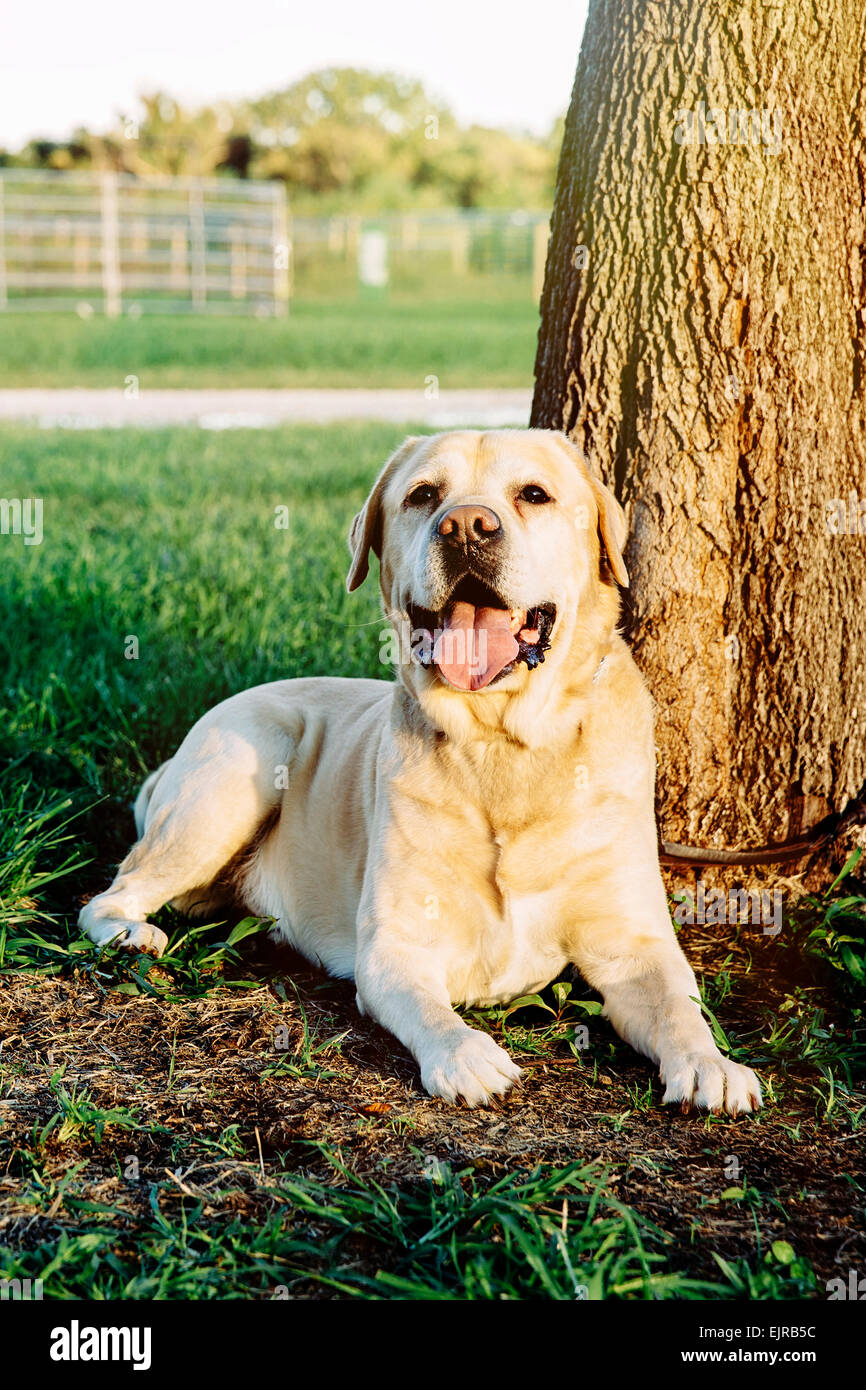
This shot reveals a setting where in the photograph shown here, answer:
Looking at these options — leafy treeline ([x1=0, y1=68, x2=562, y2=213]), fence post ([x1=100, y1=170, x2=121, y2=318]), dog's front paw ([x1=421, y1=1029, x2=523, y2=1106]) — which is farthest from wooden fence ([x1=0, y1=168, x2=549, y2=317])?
dog's front paw ([x1=421, y1=1029, x2=523, y2=1106])

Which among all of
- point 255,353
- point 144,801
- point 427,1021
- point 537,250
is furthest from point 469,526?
point 537,250

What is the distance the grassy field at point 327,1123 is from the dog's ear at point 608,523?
1023mm

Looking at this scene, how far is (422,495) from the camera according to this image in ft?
10.3

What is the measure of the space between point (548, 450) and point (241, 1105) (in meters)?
1.64

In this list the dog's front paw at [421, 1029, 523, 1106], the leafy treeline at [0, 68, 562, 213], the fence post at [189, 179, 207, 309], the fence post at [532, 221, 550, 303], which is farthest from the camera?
the leafy treeline at [0, 68, 562, 213]

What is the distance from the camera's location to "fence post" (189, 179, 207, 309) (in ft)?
97.9

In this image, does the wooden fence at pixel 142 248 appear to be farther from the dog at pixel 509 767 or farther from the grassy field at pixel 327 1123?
the dog at pixel 509 767

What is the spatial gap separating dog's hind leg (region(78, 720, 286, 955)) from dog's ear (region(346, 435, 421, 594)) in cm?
62

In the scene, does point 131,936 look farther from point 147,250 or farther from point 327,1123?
point 147,250

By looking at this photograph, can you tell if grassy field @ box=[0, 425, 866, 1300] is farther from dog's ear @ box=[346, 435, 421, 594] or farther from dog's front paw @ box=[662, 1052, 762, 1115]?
dog's ear @ box=[346, 435, 421, 594]

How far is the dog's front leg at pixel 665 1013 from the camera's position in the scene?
262 cm

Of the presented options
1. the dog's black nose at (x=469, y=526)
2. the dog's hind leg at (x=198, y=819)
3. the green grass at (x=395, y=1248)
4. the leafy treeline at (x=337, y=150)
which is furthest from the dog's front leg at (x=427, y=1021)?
the leafy treeline at (x=337, y=150)
